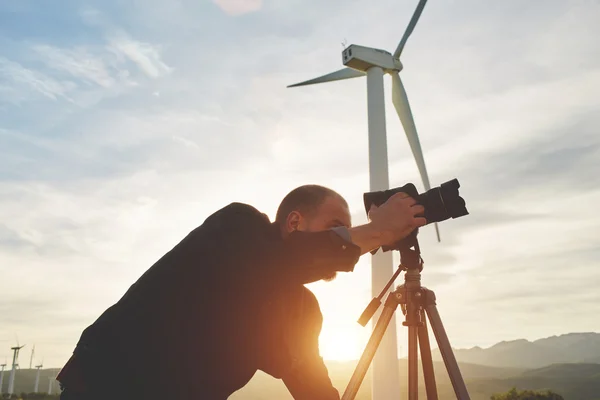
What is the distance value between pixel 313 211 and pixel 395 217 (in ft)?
1.62

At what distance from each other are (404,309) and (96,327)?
259 centimetres

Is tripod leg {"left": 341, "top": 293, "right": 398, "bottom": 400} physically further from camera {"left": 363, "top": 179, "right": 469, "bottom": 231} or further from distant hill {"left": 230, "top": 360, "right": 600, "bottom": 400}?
distant hill {"left": 230, "top": 360, "right": 600, "bottom": 400}

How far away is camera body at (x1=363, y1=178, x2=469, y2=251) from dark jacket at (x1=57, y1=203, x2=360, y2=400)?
0.68m

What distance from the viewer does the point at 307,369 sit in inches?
125

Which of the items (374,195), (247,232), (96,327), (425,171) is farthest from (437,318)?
(425,171)

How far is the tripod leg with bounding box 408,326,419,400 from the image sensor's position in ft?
14.8

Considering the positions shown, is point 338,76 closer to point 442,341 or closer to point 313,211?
point 442,341

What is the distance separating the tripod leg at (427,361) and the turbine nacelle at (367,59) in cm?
2492

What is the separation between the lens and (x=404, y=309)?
15.1 feet

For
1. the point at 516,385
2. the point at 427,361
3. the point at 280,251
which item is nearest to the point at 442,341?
the point at 427,361

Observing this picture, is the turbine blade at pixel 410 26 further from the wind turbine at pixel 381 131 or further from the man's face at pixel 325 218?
the man's face at pixel 325 218

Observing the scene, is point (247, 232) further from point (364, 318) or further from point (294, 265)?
point (364, 318)

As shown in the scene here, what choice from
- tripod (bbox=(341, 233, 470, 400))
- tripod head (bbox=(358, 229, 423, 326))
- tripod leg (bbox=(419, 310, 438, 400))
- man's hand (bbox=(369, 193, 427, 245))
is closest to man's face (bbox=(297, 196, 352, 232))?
man's hand (bbox=(369, 193, 427, 245))

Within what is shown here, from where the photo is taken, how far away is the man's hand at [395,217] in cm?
312
